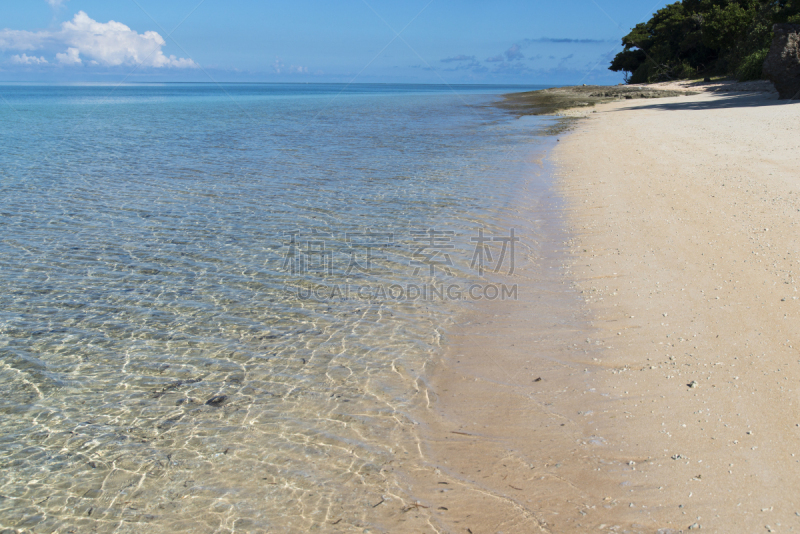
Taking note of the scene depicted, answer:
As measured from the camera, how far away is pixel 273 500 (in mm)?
3531

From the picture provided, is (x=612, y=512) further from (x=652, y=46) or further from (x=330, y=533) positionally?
(x=652, y=46)

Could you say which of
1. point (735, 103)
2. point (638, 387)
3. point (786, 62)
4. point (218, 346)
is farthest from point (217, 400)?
point (735, 103)

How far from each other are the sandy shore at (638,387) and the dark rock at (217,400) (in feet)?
6.31

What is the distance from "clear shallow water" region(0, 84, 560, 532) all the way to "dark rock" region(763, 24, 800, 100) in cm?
1714

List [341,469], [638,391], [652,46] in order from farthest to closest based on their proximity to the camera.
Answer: [652,46] < [638,391] < [341,469]

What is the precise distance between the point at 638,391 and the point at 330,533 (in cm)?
277

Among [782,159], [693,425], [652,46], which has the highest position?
[652,46]

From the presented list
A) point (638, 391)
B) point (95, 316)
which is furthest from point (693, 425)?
point (95, 316)

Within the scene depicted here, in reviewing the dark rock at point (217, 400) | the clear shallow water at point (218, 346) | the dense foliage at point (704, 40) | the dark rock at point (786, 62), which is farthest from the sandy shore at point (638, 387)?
the dense foliage at point (704, 40)

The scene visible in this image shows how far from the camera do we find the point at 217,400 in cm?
468

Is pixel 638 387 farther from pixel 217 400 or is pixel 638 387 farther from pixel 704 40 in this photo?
pixel 704 40

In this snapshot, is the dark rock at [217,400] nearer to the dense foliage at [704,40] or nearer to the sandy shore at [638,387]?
the sandy shore at [638,387]

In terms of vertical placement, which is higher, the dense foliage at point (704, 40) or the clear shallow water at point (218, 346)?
the dense foliage at point (704, 40)

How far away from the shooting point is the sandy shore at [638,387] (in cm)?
326
